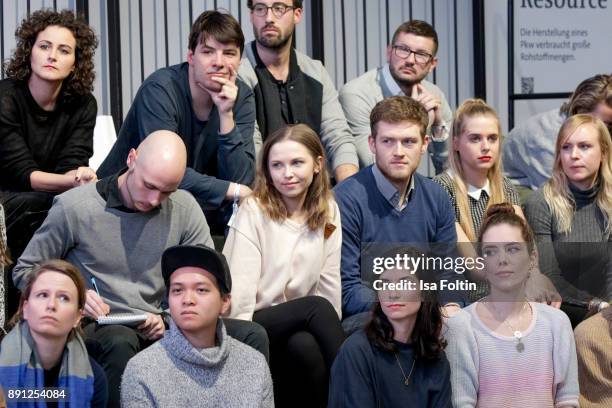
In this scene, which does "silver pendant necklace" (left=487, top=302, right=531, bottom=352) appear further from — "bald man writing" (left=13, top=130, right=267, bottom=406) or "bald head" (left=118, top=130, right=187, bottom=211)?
"bald head" (left=118, top=130, right=187, bottom=211)

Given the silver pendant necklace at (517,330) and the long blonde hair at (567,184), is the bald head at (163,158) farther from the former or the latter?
the long blonde hair at (567,184)

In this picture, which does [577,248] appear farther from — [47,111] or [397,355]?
[47,111]

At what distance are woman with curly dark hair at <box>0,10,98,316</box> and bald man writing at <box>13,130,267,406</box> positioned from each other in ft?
1.77

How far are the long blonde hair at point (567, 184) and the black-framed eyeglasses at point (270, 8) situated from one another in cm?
121

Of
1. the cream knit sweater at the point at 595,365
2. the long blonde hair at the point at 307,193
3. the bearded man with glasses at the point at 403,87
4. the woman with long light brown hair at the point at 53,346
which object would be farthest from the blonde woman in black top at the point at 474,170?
the woman with long light brown hair at the point at 53,346

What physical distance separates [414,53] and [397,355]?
180 centimetres

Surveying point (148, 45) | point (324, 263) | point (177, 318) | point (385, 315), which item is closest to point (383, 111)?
point (324, 263)

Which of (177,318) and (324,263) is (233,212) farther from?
(177,318)

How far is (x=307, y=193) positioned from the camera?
4.45 meters

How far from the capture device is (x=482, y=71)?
22.6ft

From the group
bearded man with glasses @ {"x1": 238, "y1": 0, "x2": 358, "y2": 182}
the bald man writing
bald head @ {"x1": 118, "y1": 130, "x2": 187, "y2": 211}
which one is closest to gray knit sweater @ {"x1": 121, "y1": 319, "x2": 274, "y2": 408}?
the bald man writing

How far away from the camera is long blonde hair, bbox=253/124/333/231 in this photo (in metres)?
4.40

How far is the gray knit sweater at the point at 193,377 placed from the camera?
3670 mm

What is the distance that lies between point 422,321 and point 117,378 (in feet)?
3.06
